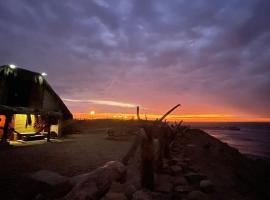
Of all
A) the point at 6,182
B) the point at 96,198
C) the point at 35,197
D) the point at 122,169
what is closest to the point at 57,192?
the point at 35,197

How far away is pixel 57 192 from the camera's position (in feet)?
16.0

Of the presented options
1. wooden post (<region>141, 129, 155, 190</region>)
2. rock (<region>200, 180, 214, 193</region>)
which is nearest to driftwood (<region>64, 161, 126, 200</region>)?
wooden post (<region>141, 129, 155, 190</region>)

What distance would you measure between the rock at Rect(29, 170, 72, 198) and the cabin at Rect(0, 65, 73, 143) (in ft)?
40.6

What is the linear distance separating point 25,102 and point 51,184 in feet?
51.8

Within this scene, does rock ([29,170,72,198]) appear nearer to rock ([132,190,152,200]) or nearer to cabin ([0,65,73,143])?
rock ([132,190,152,200])

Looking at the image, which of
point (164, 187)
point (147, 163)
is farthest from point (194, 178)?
point (147, 163)

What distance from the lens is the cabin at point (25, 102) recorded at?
15969 mm

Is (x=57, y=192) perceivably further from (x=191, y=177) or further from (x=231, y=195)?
(x=231, y=195)

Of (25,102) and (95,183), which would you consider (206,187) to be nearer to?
(95,183)

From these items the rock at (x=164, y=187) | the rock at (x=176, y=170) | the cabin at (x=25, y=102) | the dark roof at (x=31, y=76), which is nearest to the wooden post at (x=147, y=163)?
the rock at (x=164, y=187)

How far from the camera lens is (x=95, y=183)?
192 inches

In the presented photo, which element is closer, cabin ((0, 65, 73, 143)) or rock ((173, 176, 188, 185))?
rock ((173, 176, 188, 185))

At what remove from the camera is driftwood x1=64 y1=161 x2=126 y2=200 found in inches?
172

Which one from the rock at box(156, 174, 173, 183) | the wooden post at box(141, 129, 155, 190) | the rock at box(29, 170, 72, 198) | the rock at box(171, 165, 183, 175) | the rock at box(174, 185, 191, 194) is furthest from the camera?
the rock at box(171, 165, 183, 175)
